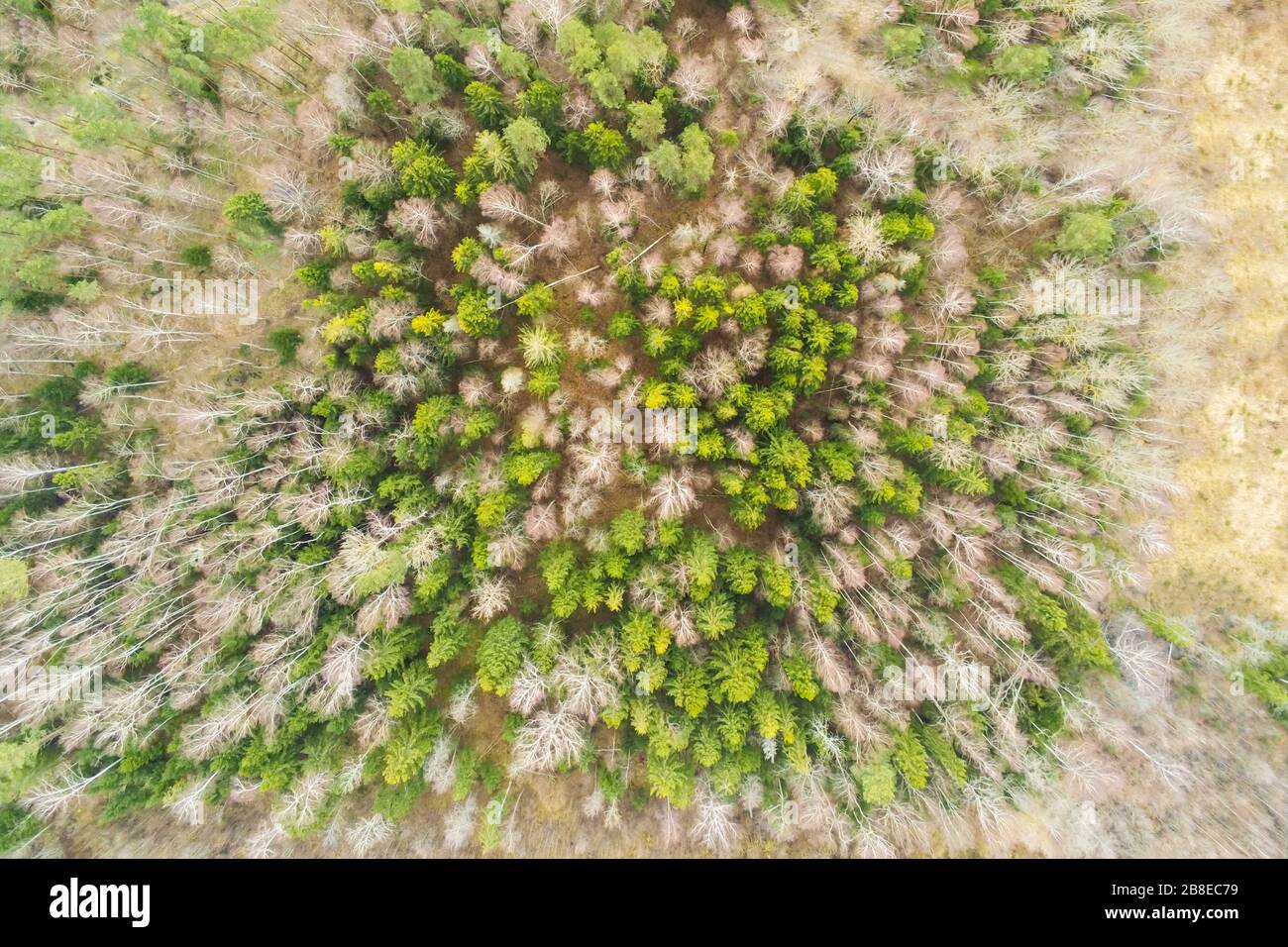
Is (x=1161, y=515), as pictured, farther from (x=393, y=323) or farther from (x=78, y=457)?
(x=78, y=457)

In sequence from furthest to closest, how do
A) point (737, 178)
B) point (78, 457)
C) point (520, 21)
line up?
point (78, 457) < point (737, 178) < point (520, 21)

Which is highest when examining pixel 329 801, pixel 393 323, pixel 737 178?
pixel 737 178

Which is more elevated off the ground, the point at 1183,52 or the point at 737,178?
the point at 1183,52

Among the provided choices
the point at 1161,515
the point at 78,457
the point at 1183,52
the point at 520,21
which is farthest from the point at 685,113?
the point at 78,457

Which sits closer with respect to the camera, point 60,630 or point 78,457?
point 60,630

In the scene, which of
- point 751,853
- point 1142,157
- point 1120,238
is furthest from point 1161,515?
point 751,853

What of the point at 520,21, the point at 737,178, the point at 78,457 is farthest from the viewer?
the point at 78,457
